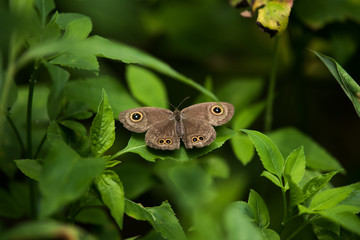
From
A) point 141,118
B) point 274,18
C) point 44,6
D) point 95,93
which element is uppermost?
point 274,18

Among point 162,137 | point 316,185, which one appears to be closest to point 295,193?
point 316,185

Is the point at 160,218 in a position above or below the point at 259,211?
below

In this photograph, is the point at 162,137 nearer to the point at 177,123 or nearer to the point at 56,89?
the point at 177,123

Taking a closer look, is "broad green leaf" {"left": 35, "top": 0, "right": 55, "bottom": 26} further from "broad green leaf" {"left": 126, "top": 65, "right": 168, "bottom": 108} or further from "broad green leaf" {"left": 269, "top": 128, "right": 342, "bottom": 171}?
"broad green leaf" {"left": 269, "top": 128, "right": 342, "bottom": 171}

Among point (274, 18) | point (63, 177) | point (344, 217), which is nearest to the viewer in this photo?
point (63, 177)

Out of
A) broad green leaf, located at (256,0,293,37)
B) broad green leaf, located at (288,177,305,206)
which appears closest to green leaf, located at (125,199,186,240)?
broad green leaf, located at (288,177,305,206)

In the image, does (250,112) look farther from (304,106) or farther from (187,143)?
(187,143)
